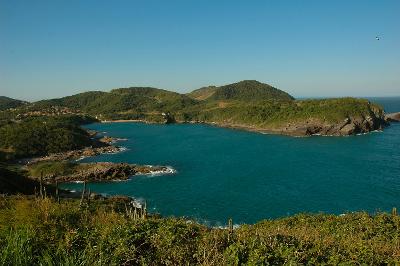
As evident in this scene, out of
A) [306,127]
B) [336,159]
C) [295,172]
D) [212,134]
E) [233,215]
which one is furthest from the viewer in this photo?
[212,134]

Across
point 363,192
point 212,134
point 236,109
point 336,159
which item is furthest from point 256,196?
point 236,109

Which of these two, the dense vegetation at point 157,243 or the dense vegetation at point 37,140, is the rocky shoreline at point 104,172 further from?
the dense vegetation at point 157,243

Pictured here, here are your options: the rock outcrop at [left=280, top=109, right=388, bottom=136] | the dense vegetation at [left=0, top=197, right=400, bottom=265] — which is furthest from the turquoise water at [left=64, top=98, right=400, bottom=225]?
the dense vegetation at [left=0, top=197, right=400, bottom=265]

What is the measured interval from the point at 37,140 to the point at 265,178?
71.1 metres

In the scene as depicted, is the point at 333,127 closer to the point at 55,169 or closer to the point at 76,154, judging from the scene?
the point at 76,154

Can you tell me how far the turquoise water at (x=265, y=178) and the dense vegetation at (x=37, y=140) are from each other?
15862 mm

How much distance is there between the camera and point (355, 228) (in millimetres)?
25484

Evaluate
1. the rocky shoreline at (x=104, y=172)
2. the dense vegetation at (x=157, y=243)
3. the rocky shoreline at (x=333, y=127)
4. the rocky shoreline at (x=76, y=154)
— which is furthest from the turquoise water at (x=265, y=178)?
the dense vegetation at (x=157, y=243)

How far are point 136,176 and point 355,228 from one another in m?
59.2

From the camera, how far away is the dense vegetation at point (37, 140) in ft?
347

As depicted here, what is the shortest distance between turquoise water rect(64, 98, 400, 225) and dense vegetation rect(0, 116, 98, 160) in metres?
15.9

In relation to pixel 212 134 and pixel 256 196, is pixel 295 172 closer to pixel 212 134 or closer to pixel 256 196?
pixel 256 196

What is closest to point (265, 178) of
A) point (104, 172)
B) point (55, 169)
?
point (104, 172)

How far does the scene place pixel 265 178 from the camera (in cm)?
7450
